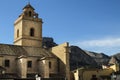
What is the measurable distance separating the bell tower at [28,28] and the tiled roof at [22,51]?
2.90 m

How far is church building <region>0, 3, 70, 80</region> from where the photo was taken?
5619 cm

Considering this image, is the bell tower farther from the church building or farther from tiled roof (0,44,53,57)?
tiled roof (0,44,53,57)

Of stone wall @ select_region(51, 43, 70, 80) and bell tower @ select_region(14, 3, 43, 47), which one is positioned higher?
bell tower @ select_region(14, 3, 43, 47)

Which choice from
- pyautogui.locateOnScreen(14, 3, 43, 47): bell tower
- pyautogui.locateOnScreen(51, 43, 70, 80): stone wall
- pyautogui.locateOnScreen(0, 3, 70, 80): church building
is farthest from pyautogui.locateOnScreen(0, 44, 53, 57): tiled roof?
pyautogui.locateOnScreen(14, 3, 43, 47): bell tower

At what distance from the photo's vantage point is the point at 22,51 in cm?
5931

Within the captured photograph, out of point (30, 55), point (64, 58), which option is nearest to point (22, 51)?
point (30, 55)

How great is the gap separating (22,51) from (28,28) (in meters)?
7.15

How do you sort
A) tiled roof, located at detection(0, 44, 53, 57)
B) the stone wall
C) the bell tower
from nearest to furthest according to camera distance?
tiled roof, located at detection(0, 44, 53, 57), the stone wall, the bell tower

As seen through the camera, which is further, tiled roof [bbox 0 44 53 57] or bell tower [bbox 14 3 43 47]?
bell tower [bbox 14 3 43 47]

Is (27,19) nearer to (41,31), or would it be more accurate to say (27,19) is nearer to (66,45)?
(41,31)

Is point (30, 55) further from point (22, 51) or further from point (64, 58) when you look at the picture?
point (64, 58)

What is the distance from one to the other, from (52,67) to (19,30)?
1137cm

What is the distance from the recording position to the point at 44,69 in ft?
189

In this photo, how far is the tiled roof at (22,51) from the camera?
57456mm
